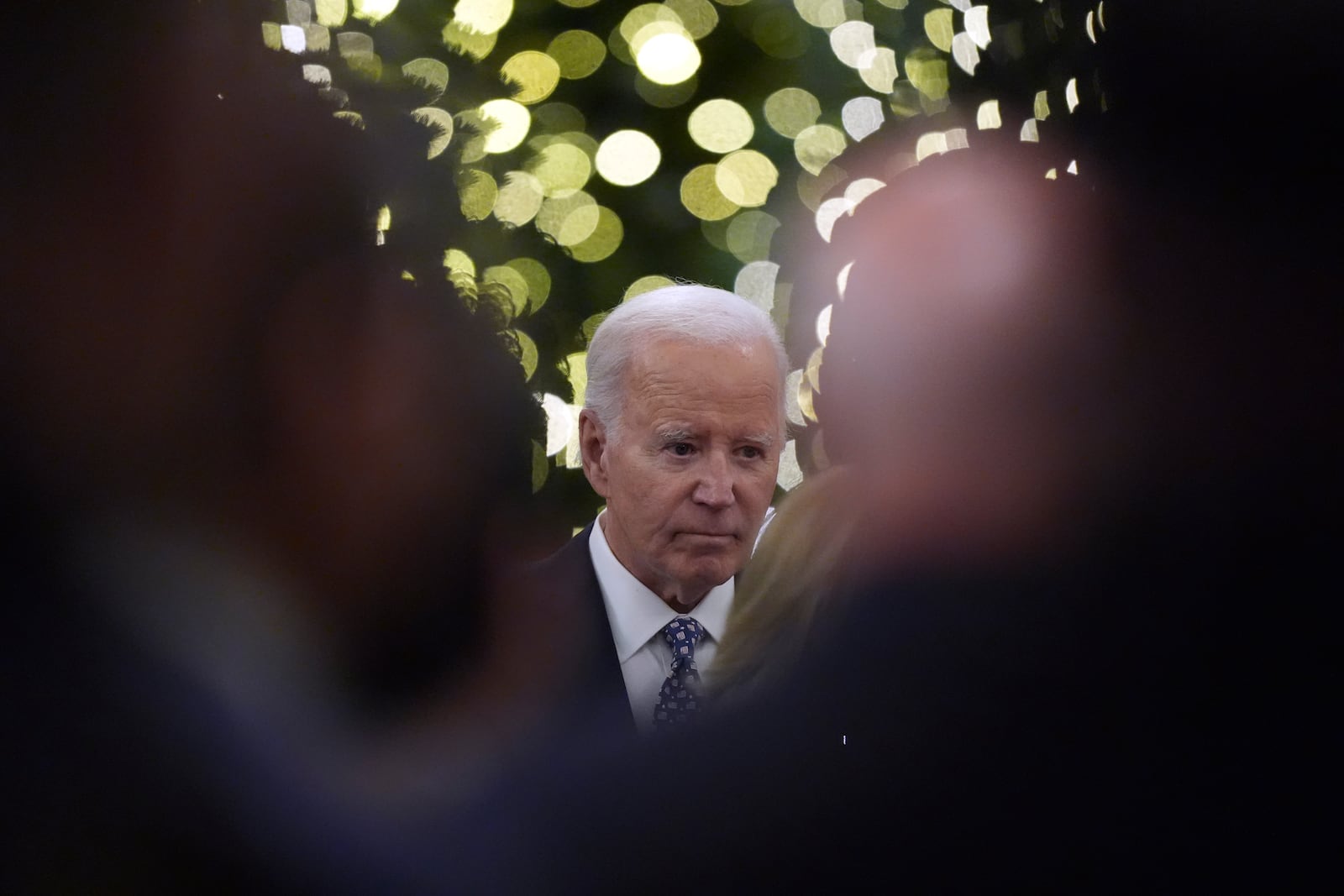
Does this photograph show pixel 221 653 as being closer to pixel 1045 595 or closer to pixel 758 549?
pixel 758 549

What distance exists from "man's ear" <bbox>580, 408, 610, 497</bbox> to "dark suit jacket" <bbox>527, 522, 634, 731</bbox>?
0.03 metres

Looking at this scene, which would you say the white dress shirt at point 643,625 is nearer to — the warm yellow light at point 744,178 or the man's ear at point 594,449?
the man's ear at point 594,449

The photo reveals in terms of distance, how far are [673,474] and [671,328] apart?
0.32ft

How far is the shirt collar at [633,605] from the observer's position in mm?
725

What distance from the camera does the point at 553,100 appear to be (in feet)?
2.35

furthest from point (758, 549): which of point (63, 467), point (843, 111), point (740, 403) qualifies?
point (63, 467)

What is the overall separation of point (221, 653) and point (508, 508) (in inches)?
8.5

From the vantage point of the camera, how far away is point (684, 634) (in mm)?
731

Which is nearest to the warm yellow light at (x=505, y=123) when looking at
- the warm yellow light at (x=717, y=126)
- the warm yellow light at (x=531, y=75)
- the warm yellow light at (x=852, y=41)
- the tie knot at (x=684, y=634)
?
the warm yellow light at (x=531, y=75)

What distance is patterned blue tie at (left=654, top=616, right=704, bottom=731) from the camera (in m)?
0.74

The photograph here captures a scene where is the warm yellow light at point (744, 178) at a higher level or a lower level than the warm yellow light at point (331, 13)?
lower

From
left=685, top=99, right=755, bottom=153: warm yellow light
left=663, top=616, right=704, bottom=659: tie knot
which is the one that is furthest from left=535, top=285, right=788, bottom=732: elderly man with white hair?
left=685, top=99, right=755, bottom=153: warm yellow light

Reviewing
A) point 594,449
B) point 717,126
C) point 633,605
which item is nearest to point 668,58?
point 717,126

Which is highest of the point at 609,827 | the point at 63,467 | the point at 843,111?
the point at 843,111
